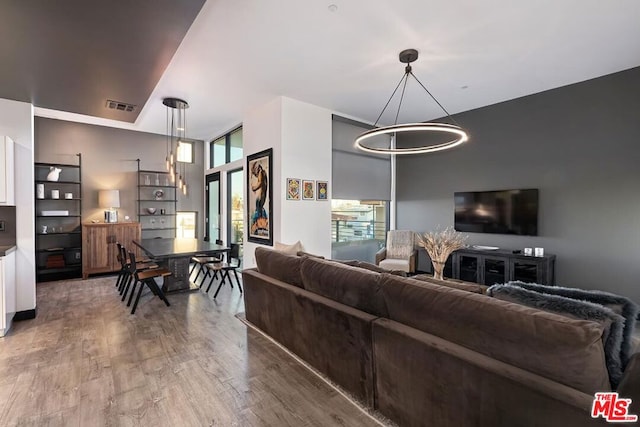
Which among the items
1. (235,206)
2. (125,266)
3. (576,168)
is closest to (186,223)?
(235,206)

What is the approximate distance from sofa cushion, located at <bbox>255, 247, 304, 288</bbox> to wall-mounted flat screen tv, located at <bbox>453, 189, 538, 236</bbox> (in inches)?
151

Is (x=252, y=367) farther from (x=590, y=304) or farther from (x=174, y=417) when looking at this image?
(x=590, y=304)

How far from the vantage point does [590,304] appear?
1344 millimetres

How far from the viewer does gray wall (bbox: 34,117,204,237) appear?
575 cm

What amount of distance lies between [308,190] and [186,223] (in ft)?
13.4

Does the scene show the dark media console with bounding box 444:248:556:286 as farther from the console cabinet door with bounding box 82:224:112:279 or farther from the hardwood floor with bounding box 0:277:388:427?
the console cabinet door with bounding box 82:224:112:279

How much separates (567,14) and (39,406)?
5.32 meters

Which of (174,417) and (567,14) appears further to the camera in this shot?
(567,14)

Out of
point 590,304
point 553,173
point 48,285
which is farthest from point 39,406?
point 553,173

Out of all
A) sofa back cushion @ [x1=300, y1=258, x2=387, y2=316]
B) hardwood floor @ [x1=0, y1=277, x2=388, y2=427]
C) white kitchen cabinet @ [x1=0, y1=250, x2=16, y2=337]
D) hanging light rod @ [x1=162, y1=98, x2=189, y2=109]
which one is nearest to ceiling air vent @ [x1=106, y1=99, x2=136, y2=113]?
hanging light rod @ [x1=162, y1=98, x2=189, y2=109]

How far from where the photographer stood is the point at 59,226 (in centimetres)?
583

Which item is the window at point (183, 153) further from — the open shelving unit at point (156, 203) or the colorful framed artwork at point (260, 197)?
the open shelving unit at point (156, 203)

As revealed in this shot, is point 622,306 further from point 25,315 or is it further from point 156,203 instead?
point 156,203

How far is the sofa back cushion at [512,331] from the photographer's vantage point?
47.9 inches
